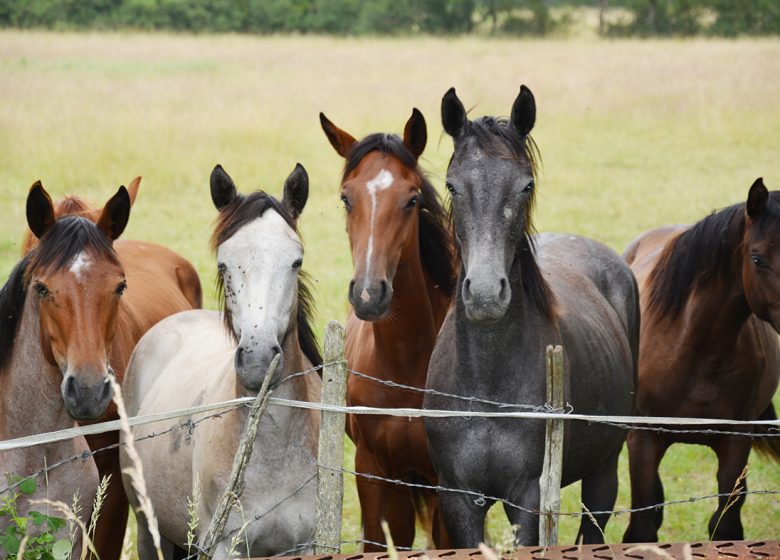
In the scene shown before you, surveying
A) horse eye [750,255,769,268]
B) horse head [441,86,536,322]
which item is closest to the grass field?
horse eye [750,255,769,268]

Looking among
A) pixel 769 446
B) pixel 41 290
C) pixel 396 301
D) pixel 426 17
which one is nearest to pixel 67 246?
pixel 41 290

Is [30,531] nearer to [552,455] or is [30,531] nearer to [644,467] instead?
[552,455]

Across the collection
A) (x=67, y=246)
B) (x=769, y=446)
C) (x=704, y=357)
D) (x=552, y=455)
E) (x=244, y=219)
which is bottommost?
(x=769, y=446)

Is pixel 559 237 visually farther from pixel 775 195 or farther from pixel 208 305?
pixel 208 305

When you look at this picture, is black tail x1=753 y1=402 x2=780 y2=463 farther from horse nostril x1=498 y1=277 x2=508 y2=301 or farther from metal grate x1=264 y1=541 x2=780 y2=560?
horse nostril x1=498 y1=277 x2=508 y2=301

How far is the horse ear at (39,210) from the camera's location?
371 cm

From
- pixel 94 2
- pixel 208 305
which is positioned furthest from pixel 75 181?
pixel 94 2

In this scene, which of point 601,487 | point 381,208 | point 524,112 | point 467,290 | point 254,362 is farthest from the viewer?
point 601,487

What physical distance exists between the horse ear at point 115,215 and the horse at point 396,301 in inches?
36.3

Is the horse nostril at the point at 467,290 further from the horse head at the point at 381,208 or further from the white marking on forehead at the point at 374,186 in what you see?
the white marking on forehead at the point at 374,186

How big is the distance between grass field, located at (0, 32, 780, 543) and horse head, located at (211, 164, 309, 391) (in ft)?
13.8

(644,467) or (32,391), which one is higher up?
(32,391)

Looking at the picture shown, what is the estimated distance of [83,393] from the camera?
344 centimetres

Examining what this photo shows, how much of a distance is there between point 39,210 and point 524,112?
1895mm
